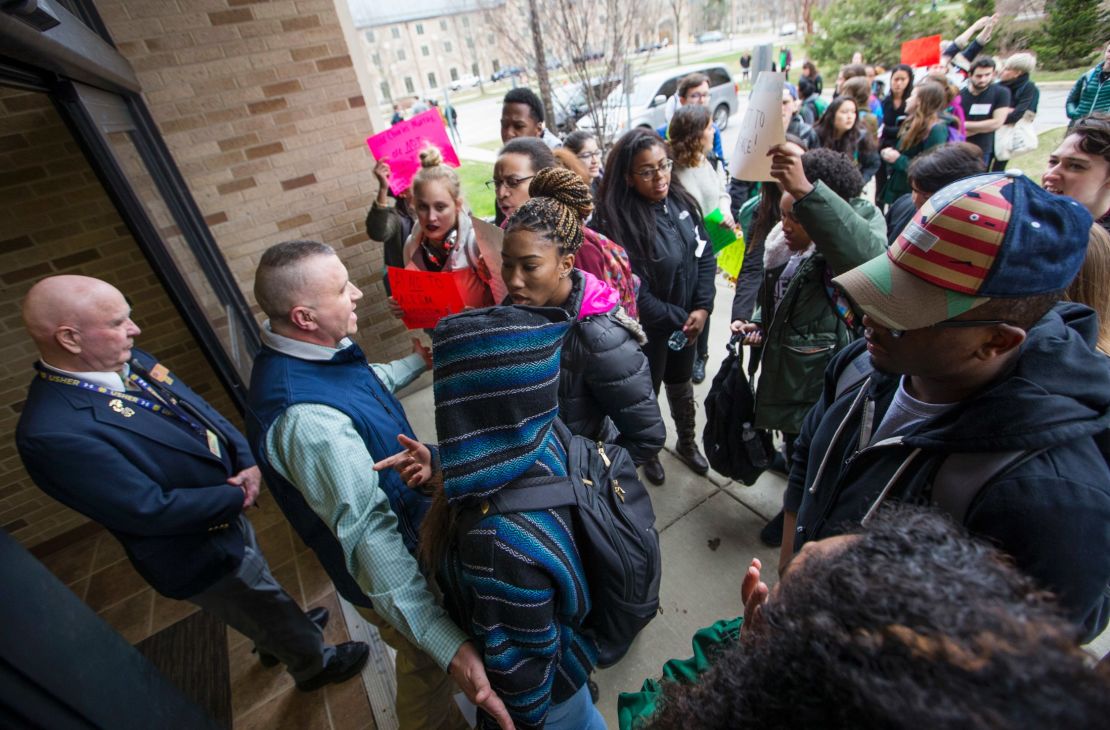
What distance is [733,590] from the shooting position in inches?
100

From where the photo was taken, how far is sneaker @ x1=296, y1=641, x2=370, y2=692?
7.94 ft

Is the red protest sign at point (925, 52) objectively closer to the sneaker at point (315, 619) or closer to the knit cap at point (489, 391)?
the knit cap at point (489, 391)

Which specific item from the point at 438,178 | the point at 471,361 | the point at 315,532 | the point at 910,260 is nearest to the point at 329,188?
the point at 438,178

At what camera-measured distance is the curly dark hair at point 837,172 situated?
86.4 inches

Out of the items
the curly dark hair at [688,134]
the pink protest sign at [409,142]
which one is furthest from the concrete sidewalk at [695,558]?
the pink protest sign at [409,142]

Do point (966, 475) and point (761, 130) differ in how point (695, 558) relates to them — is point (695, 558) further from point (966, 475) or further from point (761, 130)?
point (761, 130)

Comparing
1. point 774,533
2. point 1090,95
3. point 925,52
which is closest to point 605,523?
point 774,533

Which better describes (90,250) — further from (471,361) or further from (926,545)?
(926,545)

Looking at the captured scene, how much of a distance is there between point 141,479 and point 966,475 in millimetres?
2479

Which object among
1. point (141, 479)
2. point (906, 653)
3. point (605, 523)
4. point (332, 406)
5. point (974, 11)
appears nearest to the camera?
point (906, 653)

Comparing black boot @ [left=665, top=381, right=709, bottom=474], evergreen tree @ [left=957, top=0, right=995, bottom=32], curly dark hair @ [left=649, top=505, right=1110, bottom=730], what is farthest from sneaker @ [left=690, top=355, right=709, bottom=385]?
evergreen tree @ [left=957, top=0, right=995, bottom=32]

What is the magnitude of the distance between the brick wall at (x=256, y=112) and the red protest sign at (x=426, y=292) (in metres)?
2.24

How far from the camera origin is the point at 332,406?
4.66ft

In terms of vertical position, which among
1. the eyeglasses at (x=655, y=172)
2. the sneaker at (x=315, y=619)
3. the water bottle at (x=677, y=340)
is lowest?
the sneaker at (x=315, y=619)
